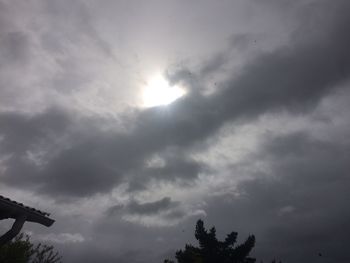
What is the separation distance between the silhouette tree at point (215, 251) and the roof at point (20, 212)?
29044 mm

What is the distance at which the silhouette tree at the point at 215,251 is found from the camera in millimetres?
36344

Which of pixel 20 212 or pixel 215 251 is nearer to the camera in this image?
pixel 20 212

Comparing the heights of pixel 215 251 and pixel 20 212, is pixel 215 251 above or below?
above

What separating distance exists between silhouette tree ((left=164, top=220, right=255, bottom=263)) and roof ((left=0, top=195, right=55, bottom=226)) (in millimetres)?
29044

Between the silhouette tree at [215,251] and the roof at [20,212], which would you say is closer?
the roof at [20,212]

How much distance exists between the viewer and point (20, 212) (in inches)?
361

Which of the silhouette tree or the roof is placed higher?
the silhouette tree

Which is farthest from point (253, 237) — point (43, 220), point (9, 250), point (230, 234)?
point (43, 220)

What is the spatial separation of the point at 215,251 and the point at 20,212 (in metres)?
31.4

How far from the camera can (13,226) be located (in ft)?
29.2

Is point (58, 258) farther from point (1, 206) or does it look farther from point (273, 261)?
point (273, 261)

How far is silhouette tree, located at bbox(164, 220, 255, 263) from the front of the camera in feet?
119

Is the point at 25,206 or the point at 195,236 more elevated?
the point at 195,236

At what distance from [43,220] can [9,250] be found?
718 inches
